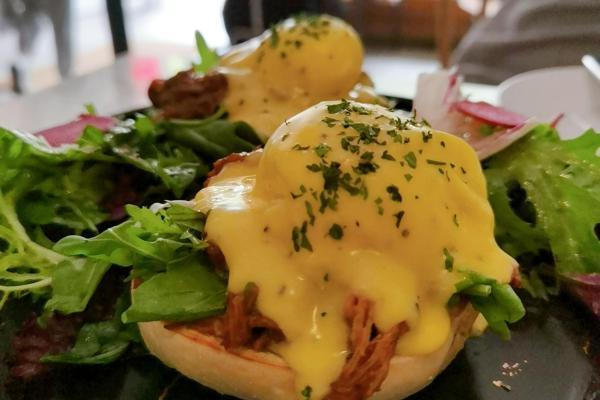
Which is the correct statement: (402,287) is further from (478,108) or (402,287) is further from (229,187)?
(478,108)

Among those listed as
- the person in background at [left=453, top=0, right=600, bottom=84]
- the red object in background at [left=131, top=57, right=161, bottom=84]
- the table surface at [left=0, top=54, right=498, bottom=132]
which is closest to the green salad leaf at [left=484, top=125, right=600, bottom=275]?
the table surface at [left=0, top=54, right=498, bottom=132]

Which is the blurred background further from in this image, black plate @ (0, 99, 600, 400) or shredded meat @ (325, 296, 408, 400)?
shredded meat @ (325, 296, 408, 400)

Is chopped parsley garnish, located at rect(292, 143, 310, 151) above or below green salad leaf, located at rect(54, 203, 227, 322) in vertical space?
above

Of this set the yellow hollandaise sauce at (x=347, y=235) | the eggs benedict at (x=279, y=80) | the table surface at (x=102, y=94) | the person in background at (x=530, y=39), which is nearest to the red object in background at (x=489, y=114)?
the eggs benedict at (x=279, y=80)

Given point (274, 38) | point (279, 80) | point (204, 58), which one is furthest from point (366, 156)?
point (204, 58)

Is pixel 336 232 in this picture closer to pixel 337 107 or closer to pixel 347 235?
pixel 347 235

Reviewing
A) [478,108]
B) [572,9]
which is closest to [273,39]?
[478,108]

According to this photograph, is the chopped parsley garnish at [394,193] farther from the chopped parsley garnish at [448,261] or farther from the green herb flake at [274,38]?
the green herb flake at [274,38]
